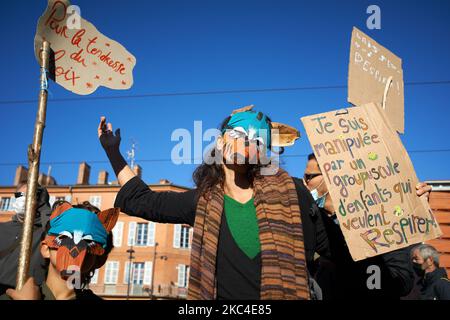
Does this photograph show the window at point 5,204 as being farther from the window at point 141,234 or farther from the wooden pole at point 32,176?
the wooden pole at point 32,176

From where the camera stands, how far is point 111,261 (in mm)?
42156

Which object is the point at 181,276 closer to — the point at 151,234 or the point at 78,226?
the point at 151,234

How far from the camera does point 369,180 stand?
8.62 ft

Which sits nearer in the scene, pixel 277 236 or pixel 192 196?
pixel 277 236

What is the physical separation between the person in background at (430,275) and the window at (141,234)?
3816 cm

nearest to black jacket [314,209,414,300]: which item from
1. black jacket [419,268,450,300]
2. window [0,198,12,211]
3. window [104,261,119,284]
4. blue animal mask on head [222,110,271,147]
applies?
blue animal mask on head [222,110,271,147]

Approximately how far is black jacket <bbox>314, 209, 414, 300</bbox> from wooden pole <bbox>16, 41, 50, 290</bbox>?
155cm

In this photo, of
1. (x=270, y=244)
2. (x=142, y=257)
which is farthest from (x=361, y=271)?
(x=142, y=257)

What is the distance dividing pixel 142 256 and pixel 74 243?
4067 cm

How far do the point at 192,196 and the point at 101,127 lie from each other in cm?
72

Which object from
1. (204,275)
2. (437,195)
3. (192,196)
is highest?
(437,195)
